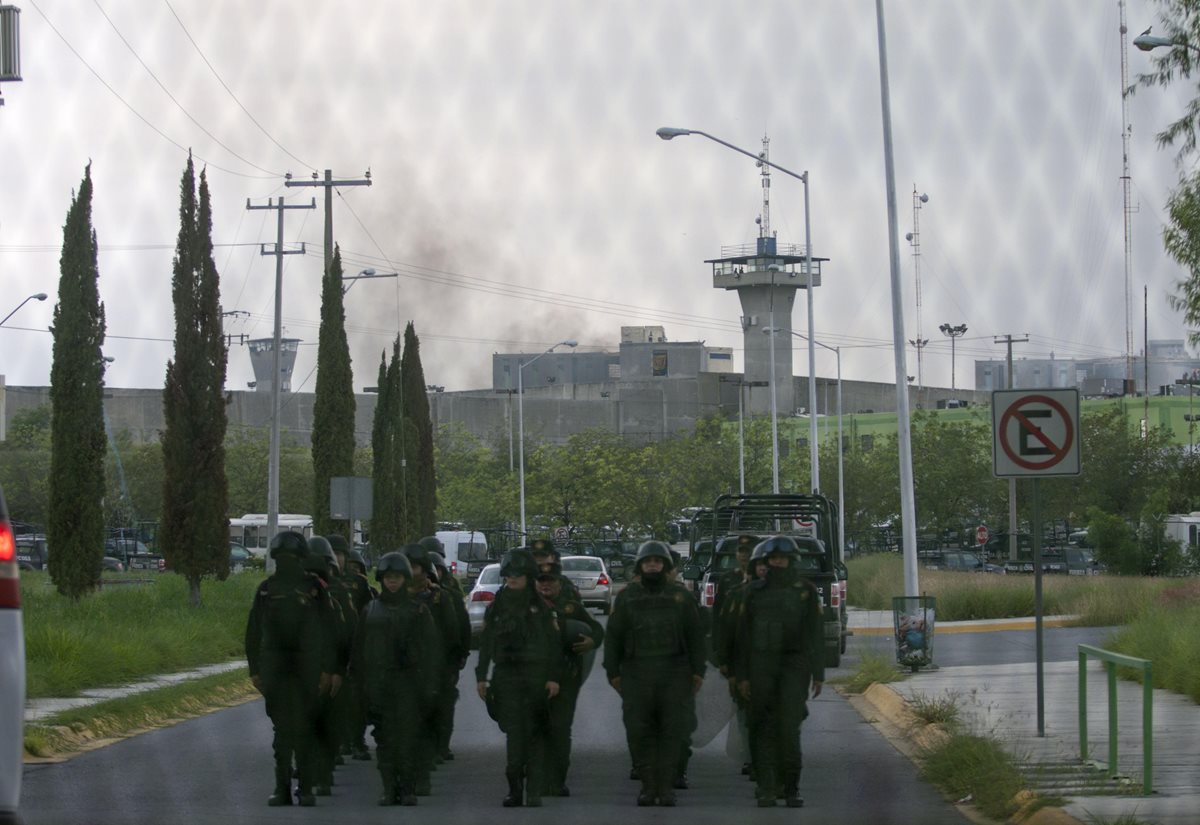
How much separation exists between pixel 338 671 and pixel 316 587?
0.68 m

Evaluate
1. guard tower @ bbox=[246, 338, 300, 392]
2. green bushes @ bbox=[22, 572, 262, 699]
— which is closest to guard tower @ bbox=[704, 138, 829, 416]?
guard tower @ bbox=[246, 338, 300, 392]

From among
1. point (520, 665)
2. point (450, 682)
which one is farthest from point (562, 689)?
point (450, 682)

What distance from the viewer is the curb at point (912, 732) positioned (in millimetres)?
9508

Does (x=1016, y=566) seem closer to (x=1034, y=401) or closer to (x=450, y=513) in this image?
(x=450, y=513)

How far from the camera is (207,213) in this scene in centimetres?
3009

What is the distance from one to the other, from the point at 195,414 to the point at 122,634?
8.60 m

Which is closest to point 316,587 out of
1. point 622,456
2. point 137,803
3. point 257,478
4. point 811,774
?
point 137,803

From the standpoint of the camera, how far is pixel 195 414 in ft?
96.9

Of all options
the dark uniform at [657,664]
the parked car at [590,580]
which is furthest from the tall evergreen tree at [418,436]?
the dark uniform at [657,664]

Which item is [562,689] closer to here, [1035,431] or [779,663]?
[779,663]

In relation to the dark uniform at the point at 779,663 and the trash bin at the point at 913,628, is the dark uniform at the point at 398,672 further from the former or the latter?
the trash bin at the point at 913,628

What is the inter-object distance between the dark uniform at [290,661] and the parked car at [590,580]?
2257 centimetres

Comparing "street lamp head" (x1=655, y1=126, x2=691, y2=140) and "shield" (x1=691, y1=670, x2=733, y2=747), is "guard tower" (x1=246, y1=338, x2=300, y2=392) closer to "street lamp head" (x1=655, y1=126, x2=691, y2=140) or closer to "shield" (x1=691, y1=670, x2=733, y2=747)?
"street lamp head" (x1=655, y1=126, x2=691, y2=140)

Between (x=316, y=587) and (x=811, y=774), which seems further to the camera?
(x=811, y=774)
